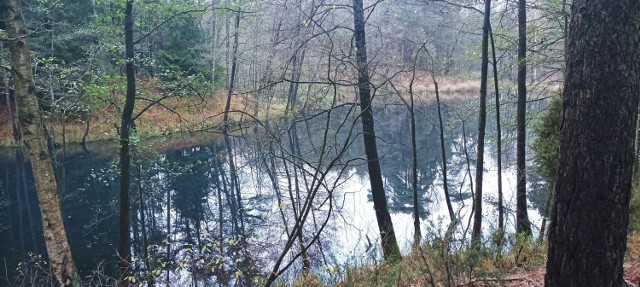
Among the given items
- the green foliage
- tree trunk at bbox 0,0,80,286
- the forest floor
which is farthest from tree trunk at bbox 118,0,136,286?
the green foliage

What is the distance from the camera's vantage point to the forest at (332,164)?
2.60 m

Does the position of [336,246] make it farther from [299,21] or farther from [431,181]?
[431,181]

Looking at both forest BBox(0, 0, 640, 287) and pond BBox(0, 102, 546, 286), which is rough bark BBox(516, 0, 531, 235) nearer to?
forest BBox(0, 0, 640, 287)

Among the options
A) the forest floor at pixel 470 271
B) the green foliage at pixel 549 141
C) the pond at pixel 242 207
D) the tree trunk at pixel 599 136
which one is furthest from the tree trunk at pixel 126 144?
the green foliage at pixel 549 141

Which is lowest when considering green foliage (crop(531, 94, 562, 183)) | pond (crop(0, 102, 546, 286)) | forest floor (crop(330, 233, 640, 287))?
pond (crop(0, 102, 546, 286))

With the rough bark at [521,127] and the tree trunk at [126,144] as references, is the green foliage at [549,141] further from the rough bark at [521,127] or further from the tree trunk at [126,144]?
the tree trunk at [126,144]

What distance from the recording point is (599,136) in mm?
2523

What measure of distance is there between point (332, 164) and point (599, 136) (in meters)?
3.05

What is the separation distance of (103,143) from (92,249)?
46.2 feet

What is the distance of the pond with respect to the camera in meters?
8.30

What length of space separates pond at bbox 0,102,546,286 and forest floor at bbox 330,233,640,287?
845 millimetres

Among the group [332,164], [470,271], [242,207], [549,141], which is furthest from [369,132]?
[242,207]

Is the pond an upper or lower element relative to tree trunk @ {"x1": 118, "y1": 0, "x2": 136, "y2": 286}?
lower

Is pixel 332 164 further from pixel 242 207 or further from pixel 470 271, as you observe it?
pixel 242 207
